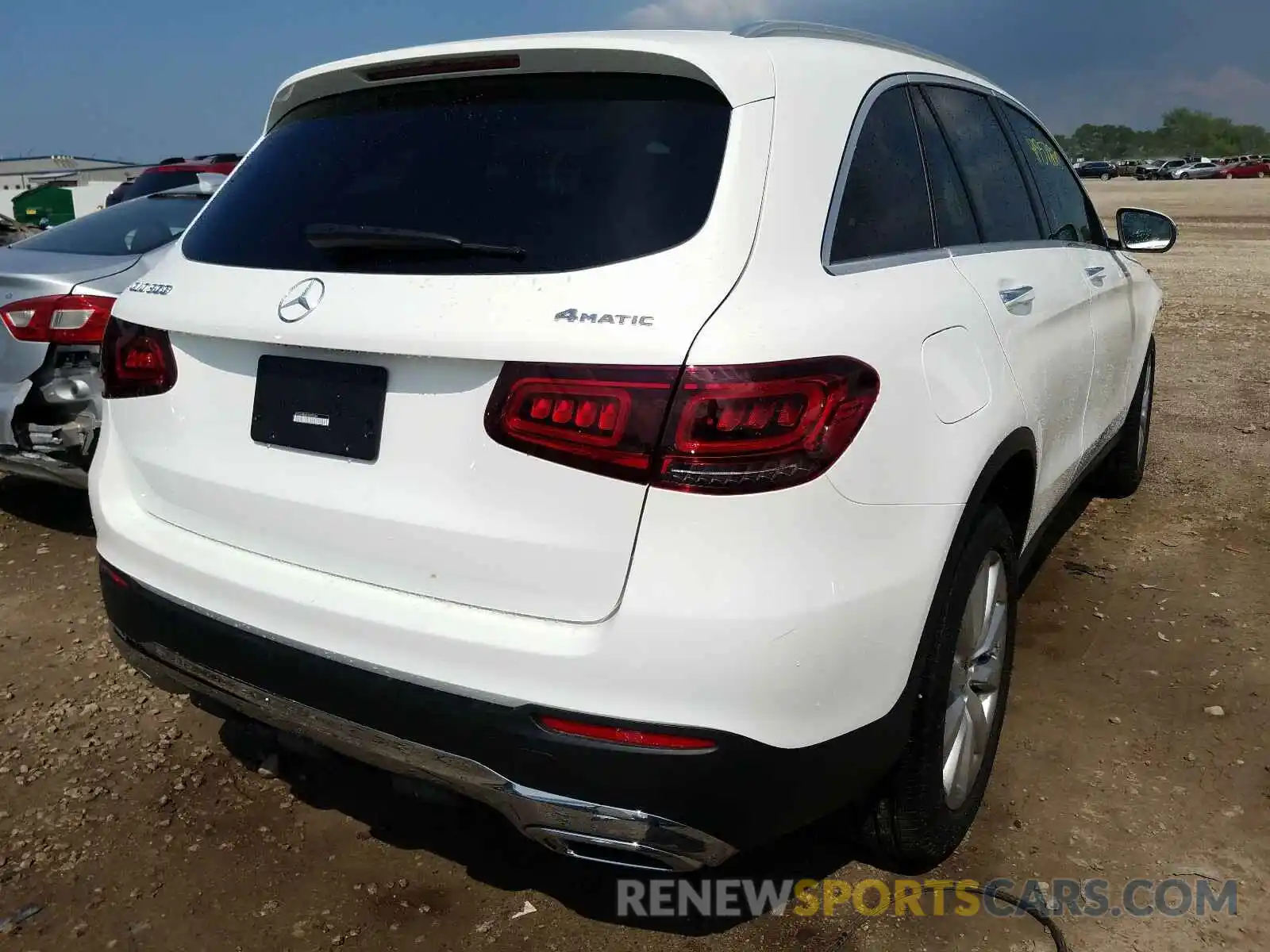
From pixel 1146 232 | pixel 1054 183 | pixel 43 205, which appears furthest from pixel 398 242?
pixel 43 205

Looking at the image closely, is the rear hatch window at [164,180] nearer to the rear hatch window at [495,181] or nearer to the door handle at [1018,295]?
the rear hatch window at [495,181]

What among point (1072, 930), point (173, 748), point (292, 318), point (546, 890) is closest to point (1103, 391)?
point (1072, 930)

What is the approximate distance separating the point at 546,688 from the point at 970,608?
108 centimetres

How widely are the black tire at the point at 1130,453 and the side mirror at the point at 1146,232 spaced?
1.91ft

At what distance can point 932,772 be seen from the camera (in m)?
2.20

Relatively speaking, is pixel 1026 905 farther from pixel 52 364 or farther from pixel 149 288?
pixel 52 364

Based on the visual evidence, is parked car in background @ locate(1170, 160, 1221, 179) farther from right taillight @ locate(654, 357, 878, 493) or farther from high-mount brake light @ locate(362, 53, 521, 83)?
right taillight @ locate(654, 357, 878, 493)

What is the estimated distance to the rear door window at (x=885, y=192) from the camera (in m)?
2.06

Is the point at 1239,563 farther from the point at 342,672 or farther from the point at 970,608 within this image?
the point at 342,672

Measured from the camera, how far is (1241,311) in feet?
36.4

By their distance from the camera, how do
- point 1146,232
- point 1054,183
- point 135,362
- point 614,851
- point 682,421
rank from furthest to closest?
point 1146,232, point 1054,183, point 135,362, point 614,851, point 682,421

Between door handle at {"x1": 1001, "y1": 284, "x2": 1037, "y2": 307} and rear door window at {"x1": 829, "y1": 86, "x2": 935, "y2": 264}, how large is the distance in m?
0.27

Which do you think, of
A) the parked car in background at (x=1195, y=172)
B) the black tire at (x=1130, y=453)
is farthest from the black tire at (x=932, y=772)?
the parked car in background at (x=1195, y=172)

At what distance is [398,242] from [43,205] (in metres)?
38.0
